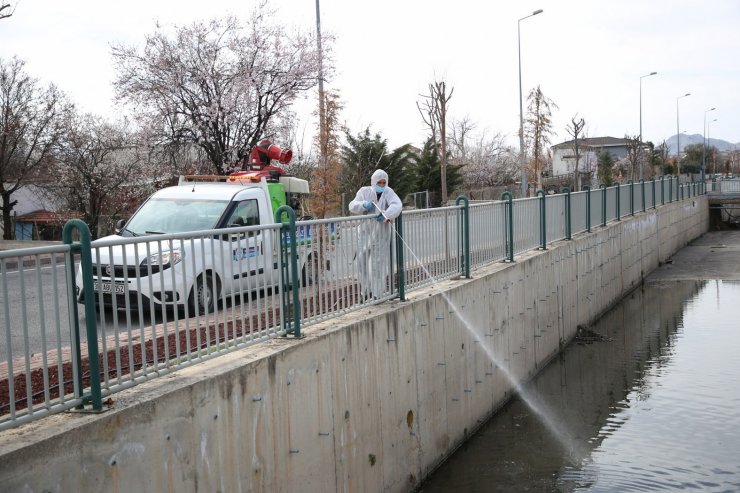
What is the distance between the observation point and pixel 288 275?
6.38 metres

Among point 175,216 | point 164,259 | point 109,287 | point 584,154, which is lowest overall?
point 109,287

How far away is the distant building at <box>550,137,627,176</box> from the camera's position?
284 feet

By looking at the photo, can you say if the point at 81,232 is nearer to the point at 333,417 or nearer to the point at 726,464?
the point at 333,417

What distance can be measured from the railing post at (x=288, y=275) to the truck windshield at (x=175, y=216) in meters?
4.94

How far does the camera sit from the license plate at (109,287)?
4.40 meters

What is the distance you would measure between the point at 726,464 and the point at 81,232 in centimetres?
751

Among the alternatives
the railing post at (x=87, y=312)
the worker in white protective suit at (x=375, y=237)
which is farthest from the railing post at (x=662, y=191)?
the railing post at (x=87, y=312)

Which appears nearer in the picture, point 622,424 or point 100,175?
point 622,424

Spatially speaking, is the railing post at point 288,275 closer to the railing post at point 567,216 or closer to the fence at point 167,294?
the fence at point 167,294

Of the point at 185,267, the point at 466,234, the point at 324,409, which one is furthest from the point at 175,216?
the point at 185,267

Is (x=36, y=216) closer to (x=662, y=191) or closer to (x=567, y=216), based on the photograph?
(x=662, y=191)

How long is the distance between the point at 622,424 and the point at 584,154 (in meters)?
80.8

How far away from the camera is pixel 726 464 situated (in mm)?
8727

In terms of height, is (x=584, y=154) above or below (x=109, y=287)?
above
